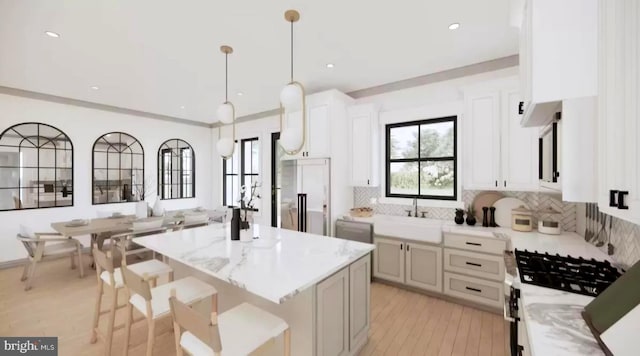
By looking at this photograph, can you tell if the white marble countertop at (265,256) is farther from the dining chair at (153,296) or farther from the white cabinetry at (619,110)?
the white cabinetry at (619,110)

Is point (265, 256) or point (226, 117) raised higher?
point (226, 117)

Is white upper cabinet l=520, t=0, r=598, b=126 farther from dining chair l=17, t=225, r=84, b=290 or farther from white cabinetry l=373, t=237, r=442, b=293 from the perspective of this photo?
dining chair l=17, t=225, r=84, b=290

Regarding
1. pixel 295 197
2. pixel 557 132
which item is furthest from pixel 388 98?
pixel 557 132

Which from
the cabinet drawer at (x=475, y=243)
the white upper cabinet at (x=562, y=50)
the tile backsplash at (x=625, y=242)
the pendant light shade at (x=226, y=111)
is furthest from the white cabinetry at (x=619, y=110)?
the pendant light shade at (x=226, y=111)

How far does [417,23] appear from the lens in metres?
2.37

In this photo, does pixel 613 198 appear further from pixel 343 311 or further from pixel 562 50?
pixel 343 311

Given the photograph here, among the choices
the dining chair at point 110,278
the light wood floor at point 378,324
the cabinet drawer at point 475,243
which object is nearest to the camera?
the dining chair at point 110,278

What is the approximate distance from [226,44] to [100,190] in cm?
443

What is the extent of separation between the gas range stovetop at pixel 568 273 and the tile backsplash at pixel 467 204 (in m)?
1.26

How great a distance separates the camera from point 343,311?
1.88 metres

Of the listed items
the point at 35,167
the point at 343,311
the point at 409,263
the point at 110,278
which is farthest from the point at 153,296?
the point at 35,167

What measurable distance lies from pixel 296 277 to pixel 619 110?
1.63 m

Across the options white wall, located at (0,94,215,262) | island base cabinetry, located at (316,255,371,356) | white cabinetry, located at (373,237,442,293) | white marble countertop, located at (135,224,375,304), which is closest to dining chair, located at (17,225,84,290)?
white wall, located at (0,94,215,262)

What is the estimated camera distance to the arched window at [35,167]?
4.13m
